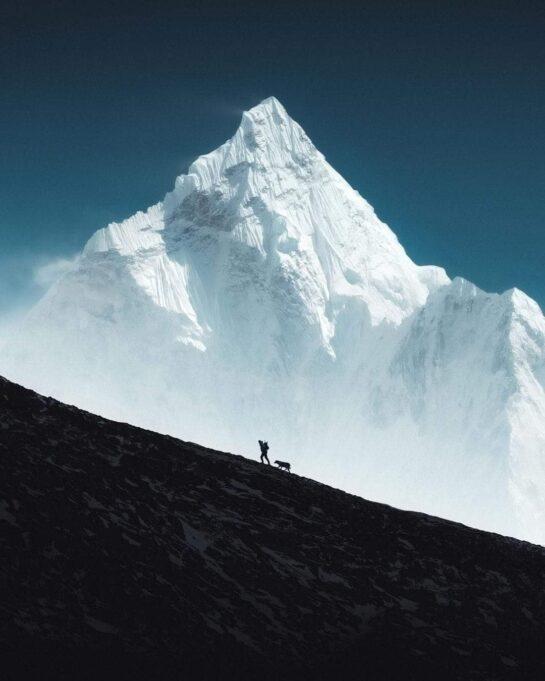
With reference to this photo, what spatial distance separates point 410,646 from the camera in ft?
56.0

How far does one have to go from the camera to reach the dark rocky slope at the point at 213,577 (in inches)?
560

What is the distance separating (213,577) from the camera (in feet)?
57.4

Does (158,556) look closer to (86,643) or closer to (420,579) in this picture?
(86,643)

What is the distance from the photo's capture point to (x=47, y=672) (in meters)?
12.5

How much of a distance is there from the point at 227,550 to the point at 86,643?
234 inches

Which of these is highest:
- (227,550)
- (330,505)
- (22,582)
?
(330,505)

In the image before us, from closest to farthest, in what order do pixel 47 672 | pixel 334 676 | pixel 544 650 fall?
pixel 47 672 → pixel 334 676 → pixel 544 650

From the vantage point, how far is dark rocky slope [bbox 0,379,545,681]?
14.2m

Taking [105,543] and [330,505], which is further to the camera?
[330,505]

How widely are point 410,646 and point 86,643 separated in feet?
23.4

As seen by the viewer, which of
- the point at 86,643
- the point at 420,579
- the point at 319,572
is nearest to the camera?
the point at 86,643

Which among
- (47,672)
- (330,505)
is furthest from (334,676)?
(330,505)

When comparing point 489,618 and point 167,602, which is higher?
point 489,618

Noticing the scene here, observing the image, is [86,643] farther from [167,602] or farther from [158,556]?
[158,556]
